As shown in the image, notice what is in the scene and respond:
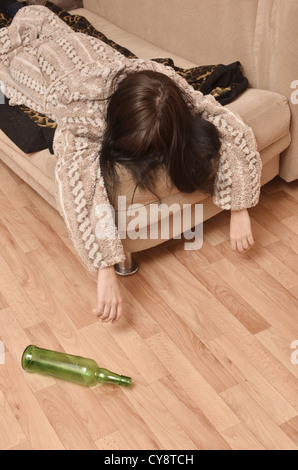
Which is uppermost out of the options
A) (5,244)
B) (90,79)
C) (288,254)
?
(90,79)

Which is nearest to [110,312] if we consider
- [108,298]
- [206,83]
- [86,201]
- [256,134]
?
[108,298]

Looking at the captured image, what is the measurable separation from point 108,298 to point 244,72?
83cm

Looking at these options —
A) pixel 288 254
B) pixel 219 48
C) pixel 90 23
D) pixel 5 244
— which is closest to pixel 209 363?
→ pixel 288 254

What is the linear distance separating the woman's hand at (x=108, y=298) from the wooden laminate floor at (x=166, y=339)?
78mm

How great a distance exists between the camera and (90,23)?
2.27 metres

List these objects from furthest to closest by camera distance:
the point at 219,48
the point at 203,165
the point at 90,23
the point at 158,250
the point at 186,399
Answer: the point at 90,23
the point at 219,48
the point at 158,250
the point at 203,165
the point at 186,399

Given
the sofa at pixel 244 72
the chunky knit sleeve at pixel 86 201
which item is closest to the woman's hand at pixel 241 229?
the sofa at pixel 244 72

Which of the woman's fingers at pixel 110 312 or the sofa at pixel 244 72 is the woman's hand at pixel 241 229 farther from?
the woman's fingers at pixel 110 312

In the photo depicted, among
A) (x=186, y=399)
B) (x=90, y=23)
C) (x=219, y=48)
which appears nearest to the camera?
(x=186, y=399)

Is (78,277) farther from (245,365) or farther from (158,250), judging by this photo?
(245,365)

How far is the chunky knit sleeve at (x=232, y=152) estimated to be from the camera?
1430 millimetres

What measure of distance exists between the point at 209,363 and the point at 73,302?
1.29ft

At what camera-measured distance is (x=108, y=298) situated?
4.34 ft

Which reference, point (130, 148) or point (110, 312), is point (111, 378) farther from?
point (130, 148)
